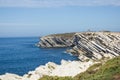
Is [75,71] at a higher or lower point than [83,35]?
lower

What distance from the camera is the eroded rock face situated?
119 metres

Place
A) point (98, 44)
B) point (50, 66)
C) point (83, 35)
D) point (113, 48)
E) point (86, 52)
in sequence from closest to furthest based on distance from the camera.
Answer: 1. point (50, 66)
2. point (113, 48)
3. point (98, 44)
4. point (86, 52)
5. point (83, 35)

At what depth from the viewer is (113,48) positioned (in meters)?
118

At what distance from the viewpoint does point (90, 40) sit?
139500mm

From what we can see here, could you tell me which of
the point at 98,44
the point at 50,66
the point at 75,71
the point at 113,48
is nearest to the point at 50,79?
the point at 75,71

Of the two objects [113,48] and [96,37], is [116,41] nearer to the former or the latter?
[113,48]

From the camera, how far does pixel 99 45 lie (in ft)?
423

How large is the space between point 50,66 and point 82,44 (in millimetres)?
94362

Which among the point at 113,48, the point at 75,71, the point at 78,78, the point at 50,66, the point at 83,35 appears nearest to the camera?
the point at 78,78

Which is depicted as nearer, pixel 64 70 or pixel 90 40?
pixel 64 70

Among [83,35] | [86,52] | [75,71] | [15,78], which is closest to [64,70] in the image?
[75,71]

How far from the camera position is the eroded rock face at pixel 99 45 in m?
119

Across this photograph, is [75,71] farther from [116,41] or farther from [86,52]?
[86,52]

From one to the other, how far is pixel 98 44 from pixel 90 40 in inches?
390
